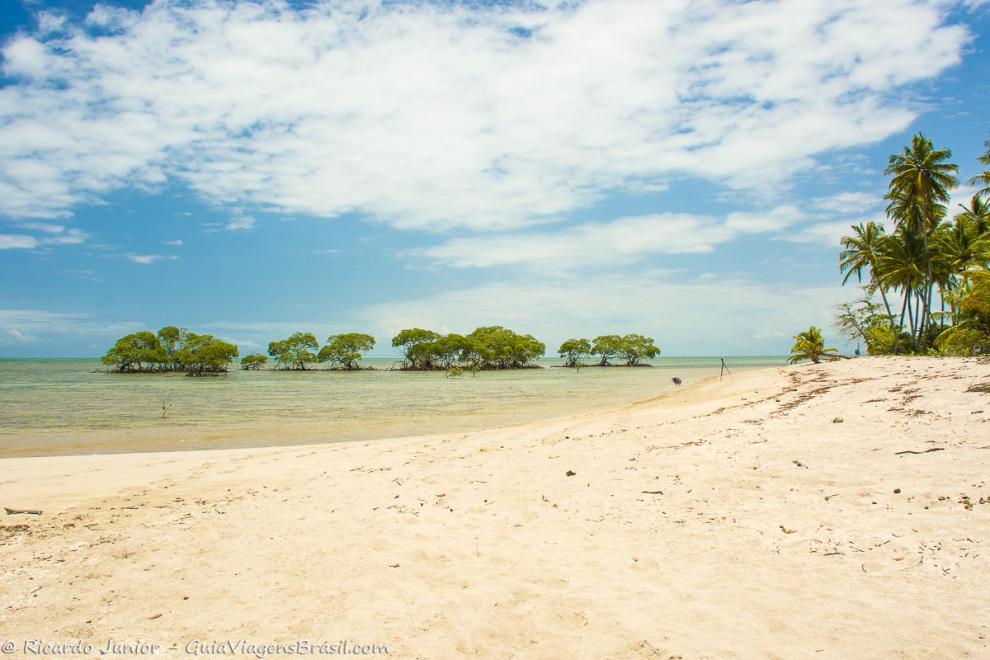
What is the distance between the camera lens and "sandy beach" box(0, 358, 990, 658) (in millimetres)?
4094

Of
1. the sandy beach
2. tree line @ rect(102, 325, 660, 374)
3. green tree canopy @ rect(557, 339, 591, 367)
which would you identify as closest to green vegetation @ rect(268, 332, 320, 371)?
tree line @ rect(102, 325, 660, 374)

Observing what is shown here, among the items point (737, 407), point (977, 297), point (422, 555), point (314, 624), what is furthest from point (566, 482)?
point (977, 297)

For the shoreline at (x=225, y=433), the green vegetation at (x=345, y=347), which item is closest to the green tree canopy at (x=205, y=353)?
the green vegetation at (x=345, y=347)

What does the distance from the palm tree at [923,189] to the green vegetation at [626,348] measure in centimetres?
7479

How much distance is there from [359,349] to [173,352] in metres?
31.9

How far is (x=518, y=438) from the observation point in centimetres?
1284

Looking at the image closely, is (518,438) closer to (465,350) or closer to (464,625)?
(464,625)

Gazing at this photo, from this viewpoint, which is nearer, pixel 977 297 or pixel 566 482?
pixel 566 482

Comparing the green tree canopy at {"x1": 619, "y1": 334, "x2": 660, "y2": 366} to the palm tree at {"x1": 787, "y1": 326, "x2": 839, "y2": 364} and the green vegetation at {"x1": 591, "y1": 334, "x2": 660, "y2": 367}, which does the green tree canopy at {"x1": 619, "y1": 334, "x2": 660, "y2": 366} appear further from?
the palm tree at {"x1": 787, "y1": 326, "x2": 839, "y2": 364}

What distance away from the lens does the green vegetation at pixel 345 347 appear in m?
102

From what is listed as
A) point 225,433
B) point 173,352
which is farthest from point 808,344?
point 173,352

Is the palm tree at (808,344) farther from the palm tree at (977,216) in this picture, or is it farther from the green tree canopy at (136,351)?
the green tree canopy at (136,351)

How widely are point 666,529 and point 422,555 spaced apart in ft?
9.07

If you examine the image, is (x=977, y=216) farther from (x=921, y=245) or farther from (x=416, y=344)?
(x=416, y=344)
